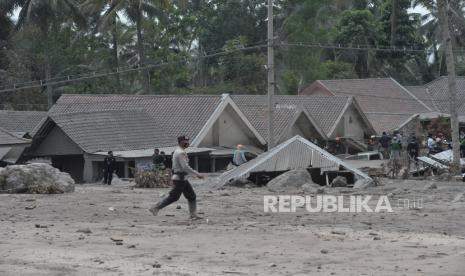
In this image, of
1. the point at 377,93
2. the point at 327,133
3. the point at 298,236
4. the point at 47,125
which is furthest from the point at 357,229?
the point at 377,93

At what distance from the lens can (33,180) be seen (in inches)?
864

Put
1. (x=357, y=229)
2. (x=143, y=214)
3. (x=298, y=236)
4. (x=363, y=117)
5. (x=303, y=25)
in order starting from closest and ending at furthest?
1. (x=298, y=236)
2. (x=357, y=229)
3. (x=143, y=214)
4. (x=363, y=117)
5. (x=303, y=25)

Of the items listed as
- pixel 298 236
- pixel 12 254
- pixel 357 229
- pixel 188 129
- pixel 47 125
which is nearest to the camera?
pixel 12 254

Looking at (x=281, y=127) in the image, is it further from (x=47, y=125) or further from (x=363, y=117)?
(x=47, y=125)

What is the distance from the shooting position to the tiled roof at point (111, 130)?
37625 mm

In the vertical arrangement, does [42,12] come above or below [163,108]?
above

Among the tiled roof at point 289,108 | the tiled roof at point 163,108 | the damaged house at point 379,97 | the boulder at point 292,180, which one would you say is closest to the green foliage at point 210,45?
the damaged house at point 379,97

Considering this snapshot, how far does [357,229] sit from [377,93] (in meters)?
44.0

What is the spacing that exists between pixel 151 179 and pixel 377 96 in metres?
32.8

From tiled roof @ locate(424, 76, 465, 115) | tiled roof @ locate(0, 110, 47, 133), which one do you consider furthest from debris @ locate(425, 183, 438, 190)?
tiled roof @ locate(424, 76, 465, 115)

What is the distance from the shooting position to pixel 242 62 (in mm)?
62750

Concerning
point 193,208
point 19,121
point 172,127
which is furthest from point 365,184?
point 19,121

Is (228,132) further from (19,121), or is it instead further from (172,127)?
(19,121)
